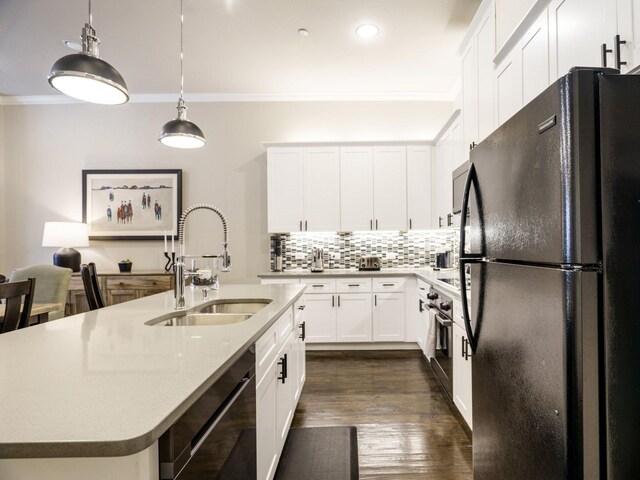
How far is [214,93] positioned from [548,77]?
4062 mm

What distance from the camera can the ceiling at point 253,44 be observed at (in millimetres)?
2891

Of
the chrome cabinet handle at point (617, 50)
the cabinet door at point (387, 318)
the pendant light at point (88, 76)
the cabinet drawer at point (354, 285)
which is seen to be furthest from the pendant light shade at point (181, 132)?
the cabinet door at point (387, 318)

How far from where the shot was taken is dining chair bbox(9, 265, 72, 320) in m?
3.17

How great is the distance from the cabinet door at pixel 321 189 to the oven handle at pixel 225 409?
3095 millimetres

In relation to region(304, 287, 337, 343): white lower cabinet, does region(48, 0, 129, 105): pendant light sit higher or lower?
higher

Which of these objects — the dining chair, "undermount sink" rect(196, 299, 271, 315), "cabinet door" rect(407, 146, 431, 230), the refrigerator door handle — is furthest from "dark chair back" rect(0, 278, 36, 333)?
"cabinet door" rect(407, 146, 431, 230)

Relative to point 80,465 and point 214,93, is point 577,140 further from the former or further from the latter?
point 214,93

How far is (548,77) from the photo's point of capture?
1555 mm

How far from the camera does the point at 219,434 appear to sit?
36.9 inches

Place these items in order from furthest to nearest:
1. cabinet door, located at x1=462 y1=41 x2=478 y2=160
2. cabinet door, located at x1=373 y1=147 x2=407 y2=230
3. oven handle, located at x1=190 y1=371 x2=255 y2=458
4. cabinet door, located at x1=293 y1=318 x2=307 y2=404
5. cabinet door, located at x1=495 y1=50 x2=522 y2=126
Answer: cabinet door, located at x1=373 y1=147 x2=407 y2=230 → cabinet door, located at x1=462 y1=41 x2=478 y2=160 → cabinet door, located at x1=293 y1=318 x2=307 y2=404 → cabinet door, located at x1=495 y1=50 x2=522 y2=126 → oven handle, located at x1=190 y1=371 x2=255 y2=458

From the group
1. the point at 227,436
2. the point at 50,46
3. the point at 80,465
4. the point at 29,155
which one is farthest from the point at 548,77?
the point at 29,155

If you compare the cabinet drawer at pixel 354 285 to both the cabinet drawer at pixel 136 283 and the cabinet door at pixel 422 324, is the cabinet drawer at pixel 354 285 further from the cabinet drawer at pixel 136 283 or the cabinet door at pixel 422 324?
the cabinet drawer at pixel 136 283

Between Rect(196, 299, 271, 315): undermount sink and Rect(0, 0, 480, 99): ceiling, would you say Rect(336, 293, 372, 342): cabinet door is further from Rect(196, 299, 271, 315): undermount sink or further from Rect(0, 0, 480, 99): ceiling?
Rect(0, 0, 480, 99): ceiling

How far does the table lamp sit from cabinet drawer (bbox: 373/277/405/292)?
12.2 feet
